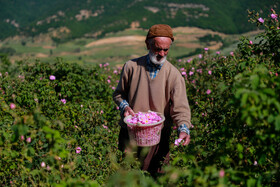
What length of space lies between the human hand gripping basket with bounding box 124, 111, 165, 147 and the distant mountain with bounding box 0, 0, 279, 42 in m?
93.7

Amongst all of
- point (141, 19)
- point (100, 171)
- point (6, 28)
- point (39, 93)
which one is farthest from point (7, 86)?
point (6, 28)

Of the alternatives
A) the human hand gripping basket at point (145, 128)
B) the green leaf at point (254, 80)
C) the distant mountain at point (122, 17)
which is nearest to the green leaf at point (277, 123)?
the green leaf at point (254, 80)

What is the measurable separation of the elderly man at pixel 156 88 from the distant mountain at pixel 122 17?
9337 centimetres

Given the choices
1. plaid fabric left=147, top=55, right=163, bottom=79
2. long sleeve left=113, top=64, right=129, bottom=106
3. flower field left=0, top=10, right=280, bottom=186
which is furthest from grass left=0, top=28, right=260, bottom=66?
plaid fabric left=147, top=55, right=163, bottom=79

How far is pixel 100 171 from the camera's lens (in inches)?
117

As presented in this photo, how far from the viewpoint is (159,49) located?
2547mm

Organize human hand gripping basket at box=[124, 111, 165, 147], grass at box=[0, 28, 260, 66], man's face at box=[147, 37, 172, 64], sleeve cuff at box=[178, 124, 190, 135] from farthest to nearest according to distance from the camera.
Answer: grass at box=[0, 28, 260, 66] < man's face at box=[147, 37, 172, 64] < sleeve cuff at box=[178, 124, 190, 135] < human hand gripping basket at box=[124, 111, 165, 147]

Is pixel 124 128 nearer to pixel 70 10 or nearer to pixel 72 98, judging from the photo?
pixel 72 98

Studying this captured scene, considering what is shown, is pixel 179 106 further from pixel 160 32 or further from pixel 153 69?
pixel 160 32

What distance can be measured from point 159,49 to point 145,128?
79cm

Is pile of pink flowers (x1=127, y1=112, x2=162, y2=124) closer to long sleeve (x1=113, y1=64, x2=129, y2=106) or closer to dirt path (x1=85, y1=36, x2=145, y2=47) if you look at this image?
long sleeve (x1=113, y1=64, x2=129, y2=106)

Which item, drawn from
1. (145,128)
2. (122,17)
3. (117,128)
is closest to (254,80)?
(145,128)

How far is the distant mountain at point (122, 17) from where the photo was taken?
340 ft

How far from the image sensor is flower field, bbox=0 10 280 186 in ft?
4.59
